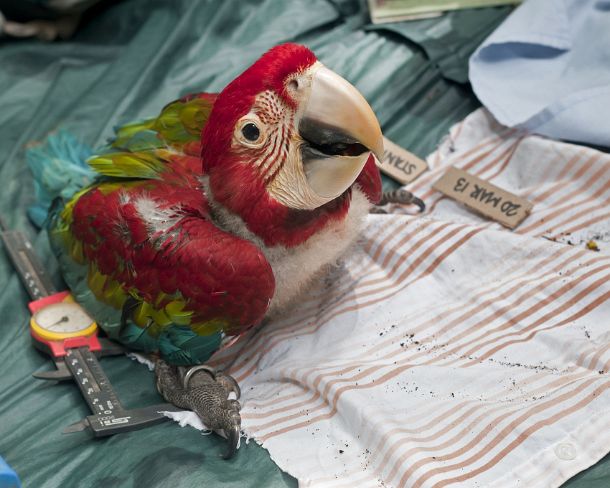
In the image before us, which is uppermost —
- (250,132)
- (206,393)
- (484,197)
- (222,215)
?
(250,132)

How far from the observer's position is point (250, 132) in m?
0.89

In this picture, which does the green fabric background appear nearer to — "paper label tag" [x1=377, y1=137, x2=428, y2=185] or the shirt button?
"paper label tag" [x1=377, y1=137, x2=428, y2=185]

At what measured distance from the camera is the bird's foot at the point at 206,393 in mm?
922

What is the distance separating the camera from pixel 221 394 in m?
0.98

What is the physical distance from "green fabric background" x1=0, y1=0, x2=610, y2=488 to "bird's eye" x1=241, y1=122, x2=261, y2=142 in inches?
15.4

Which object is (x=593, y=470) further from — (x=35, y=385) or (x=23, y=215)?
(x=23, y=215)

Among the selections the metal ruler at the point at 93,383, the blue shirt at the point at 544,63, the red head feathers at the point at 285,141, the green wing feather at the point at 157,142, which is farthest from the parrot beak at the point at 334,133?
the blue shirt at the point at 544,63

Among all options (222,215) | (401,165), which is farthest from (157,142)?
(401,165)

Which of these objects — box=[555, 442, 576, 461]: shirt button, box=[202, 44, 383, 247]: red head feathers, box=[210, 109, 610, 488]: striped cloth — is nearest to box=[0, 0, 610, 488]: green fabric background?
box=[210, 109, 610, 488]: striped cloth

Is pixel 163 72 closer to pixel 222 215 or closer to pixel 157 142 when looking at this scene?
pixel 157 142

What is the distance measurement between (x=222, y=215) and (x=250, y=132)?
132mm

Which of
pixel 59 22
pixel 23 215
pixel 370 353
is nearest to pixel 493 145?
pixel 370 353

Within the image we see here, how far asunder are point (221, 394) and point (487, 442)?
1.11 feet

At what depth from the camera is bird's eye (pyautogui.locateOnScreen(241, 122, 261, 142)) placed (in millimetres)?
886
